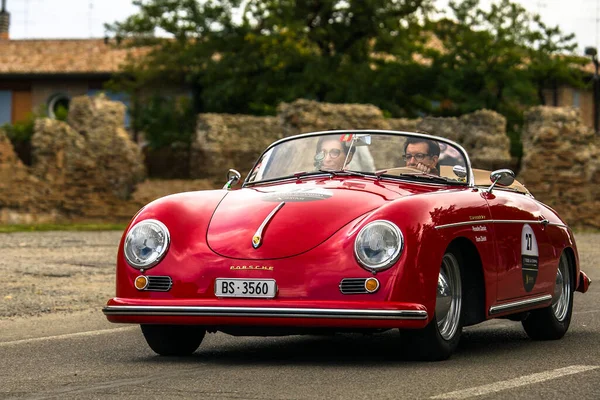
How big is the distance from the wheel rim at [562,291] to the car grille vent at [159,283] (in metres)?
3.09

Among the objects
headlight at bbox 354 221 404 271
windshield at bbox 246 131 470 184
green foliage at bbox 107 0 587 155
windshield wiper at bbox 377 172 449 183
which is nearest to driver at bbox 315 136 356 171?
windshield at bbox 246 131 470 184

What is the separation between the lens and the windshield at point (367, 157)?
8.21m

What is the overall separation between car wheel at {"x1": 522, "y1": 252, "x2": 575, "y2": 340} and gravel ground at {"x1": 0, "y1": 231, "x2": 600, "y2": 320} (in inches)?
170

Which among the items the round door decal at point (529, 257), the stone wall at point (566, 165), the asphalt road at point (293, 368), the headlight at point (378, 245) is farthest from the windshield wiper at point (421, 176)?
the stone wall at point (566, 165)

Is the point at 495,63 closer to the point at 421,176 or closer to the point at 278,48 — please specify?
the point at 278,48

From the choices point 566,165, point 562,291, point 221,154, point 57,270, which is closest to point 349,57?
point 221,154

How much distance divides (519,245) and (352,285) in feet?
5.99

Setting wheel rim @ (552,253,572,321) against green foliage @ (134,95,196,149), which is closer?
wheel rim @ (552,253,572,321)

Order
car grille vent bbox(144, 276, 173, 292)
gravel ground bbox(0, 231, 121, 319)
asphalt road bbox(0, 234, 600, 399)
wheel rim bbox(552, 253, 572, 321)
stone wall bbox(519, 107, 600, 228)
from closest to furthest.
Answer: asphalt road bbox(0, 234, 600, 399)
car grille vent bbox(144, 276, 173, 292)
wheel rim bbox(552, 253, 572, 321)
gravel ground bbox(0, 231, 121, 319)
stone wall bbox(519, 107, 600, 228)

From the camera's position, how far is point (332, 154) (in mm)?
8312

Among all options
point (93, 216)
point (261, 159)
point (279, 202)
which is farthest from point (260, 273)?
point (93, 216)

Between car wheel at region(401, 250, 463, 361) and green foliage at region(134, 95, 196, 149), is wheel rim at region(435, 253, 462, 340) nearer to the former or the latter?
car wheel at region(401, 250, 463, 361)

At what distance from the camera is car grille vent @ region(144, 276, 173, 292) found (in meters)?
7.09

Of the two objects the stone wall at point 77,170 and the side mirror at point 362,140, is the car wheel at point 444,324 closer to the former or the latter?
the side mirror at point 362,140
